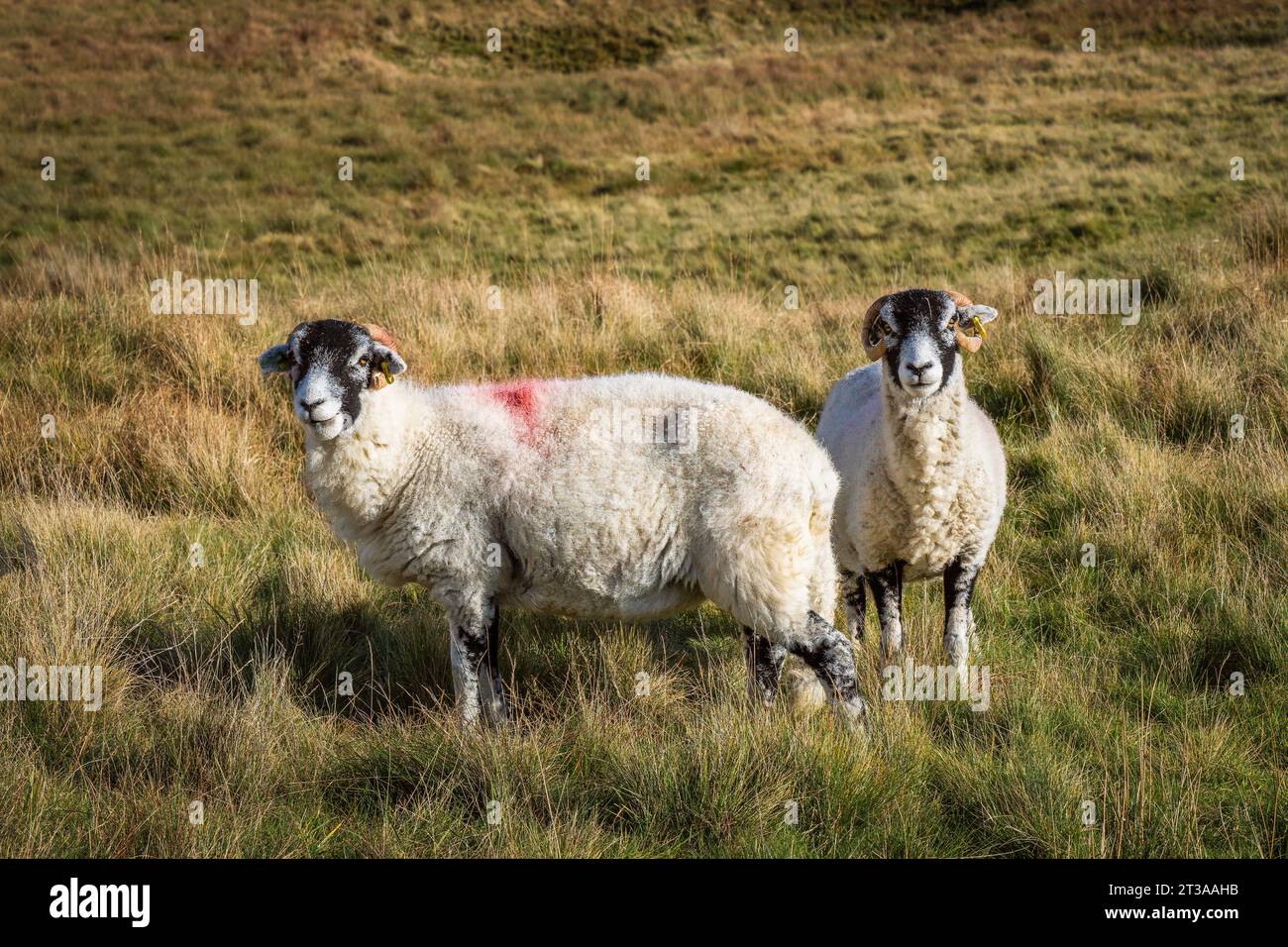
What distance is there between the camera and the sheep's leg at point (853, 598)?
543 centimetres

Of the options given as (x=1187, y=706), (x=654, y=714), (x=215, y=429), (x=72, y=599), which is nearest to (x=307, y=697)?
(x=72, y=599)

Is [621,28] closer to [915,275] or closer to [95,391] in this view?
[915,275]

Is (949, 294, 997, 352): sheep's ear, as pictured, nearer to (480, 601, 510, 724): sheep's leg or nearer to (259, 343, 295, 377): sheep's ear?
(480, 601, 510, 724): sheep's leg

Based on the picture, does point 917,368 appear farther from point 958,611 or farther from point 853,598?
point 853,598

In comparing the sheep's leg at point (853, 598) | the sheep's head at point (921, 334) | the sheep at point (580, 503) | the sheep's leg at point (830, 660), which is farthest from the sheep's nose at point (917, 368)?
the sheep's leg at point (853, 598)

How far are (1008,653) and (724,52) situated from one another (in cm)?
3436

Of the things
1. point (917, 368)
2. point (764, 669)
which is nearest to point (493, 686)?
point (764, 669)

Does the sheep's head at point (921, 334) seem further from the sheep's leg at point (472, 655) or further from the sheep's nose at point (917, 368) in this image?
the sheep's leg at point (472, 655)

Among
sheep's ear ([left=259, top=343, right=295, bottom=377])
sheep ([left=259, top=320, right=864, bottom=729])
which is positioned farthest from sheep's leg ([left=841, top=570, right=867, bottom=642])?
sheep's ear ([left=259, top=343, right=295, bottom=377])

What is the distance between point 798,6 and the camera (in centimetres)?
4250

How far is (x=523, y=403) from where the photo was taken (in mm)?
4645

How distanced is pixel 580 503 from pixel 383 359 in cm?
102

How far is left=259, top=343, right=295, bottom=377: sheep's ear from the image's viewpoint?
439 centimetres

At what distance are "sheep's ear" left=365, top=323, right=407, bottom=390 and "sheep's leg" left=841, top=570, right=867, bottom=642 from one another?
2.46 m
